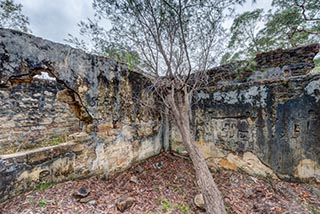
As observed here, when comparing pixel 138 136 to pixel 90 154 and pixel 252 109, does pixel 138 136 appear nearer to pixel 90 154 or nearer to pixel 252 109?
pixel 90 154

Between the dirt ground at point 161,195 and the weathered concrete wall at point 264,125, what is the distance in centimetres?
26

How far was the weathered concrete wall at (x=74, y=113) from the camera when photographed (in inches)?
71.6

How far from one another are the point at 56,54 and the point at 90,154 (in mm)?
1585

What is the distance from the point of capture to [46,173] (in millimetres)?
2061

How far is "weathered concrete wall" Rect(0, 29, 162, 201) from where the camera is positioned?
1.82 meters

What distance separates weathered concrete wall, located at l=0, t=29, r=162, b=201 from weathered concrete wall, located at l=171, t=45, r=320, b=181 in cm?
146

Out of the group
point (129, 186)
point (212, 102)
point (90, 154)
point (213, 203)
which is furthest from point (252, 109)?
point (90, 154)

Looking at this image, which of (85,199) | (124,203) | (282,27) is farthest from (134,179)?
(282,27)

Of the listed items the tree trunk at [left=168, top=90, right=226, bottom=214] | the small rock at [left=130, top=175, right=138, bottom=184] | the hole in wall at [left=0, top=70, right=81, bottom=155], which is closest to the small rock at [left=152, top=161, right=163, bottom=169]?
the small rock at [left=130, top=175, right=138, bottom=184]

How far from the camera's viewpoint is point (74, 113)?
8.35ft

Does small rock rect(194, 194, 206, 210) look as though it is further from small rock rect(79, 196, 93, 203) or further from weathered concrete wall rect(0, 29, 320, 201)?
small rock rect(79, 196, 93, 203)

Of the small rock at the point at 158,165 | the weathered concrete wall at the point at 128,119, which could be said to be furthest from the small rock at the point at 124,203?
the small rock at the point at 158,165

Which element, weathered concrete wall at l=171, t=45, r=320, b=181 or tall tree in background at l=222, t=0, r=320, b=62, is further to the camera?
tall tree in background at l=222, t=0, r=320, b=62

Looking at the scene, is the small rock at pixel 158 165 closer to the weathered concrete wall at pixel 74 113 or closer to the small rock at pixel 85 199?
the weathered concrete wall at pixel 74 113
